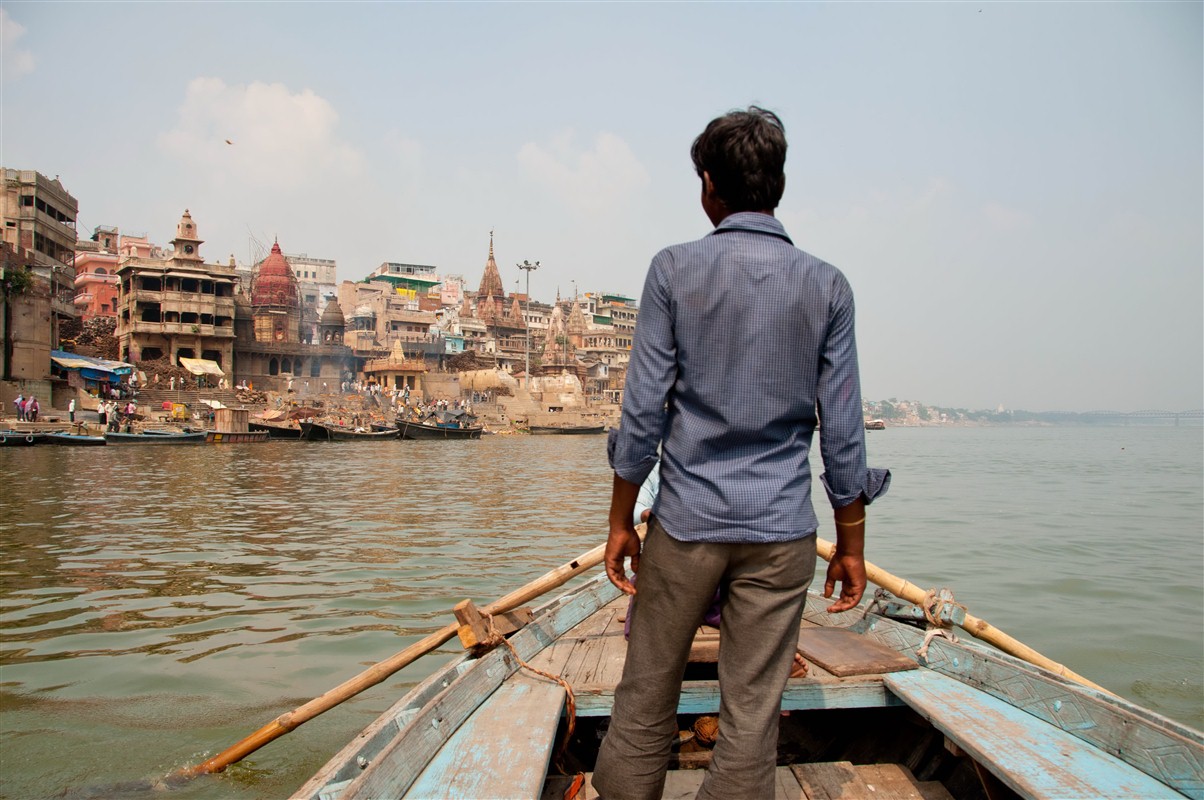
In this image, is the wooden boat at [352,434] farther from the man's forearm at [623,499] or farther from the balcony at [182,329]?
the man's forearm at [623,499]

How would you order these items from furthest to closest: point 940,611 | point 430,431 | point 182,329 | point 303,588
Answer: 1. point 182,329
2. point 430,431
3. point 303,588
4. point 940,611

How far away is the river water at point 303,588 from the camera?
4.21 metres

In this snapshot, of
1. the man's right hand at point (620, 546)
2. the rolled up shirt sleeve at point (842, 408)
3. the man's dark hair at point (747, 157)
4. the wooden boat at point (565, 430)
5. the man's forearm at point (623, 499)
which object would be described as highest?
the man's dark hair at point (747, 157)

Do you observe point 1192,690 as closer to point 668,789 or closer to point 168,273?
point 668,789

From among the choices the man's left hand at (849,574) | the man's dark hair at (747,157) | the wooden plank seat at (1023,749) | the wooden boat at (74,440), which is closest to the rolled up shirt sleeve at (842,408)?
the man's left hand at (849,574)

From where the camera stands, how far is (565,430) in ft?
179

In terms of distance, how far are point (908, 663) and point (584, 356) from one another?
74.4 m

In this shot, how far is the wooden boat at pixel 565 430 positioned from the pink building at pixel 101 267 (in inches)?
1233

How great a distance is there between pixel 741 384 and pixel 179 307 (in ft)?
167

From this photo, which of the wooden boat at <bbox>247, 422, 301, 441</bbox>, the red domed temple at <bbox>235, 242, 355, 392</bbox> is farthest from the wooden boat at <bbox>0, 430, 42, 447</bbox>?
the red domed temple at <bbox>235, 242, 355, 392</bbox>

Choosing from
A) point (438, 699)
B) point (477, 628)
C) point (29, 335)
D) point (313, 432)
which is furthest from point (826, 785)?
point (29, 335)

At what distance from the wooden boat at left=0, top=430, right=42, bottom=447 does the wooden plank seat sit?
94.5 feet

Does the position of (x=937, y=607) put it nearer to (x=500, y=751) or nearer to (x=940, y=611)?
(x=940, y=611)

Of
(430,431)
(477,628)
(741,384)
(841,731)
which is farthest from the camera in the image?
(430,431)
